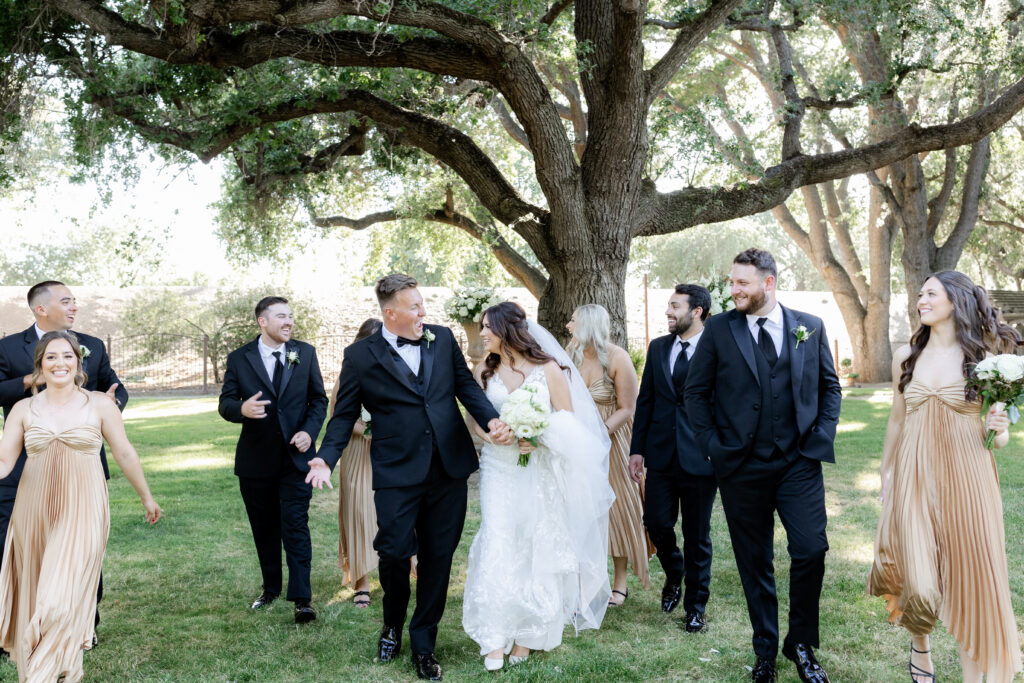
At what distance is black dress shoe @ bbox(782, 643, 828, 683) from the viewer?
505 cm

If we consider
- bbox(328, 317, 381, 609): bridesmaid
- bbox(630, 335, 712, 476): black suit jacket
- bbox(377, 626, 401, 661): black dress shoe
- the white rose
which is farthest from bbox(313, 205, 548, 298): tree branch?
the white rose

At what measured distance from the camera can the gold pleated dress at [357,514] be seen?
723 centimetres

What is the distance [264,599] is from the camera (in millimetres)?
7086

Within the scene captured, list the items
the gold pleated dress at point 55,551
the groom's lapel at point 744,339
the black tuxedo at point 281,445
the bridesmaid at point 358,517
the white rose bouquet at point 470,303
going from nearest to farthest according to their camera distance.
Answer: the gold pleated dress at point 55,551 → the groom's lapel at point 744,339 → the black tuxedo at point 281,445 → the bridesmaid at point 358,517 → the white rose bouquet at point 470,303

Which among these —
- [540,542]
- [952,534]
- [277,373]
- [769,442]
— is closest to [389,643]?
[540,542]

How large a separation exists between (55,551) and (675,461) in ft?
13.0

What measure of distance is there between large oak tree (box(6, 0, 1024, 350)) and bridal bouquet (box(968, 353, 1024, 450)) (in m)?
6.37

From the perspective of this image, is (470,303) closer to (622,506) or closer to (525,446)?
(622,506)

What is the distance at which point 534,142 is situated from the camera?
10.9 metres

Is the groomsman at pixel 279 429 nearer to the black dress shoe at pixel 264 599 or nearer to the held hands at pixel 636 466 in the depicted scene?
the black dress shoe at pixel 264 599

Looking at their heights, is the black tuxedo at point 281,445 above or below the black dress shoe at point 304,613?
above

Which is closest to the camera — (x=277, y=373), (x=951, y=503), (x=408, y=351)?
(x=951, y=503)

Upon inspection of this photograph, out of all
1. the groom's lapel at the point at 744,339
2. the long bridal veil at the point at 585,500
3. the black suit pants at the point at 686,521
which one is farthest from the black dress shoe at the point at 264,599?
the groom's lapel at the point at 744,339

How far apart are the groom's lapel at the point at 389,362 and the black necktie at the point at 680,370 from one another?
Answer: 2041 mm
